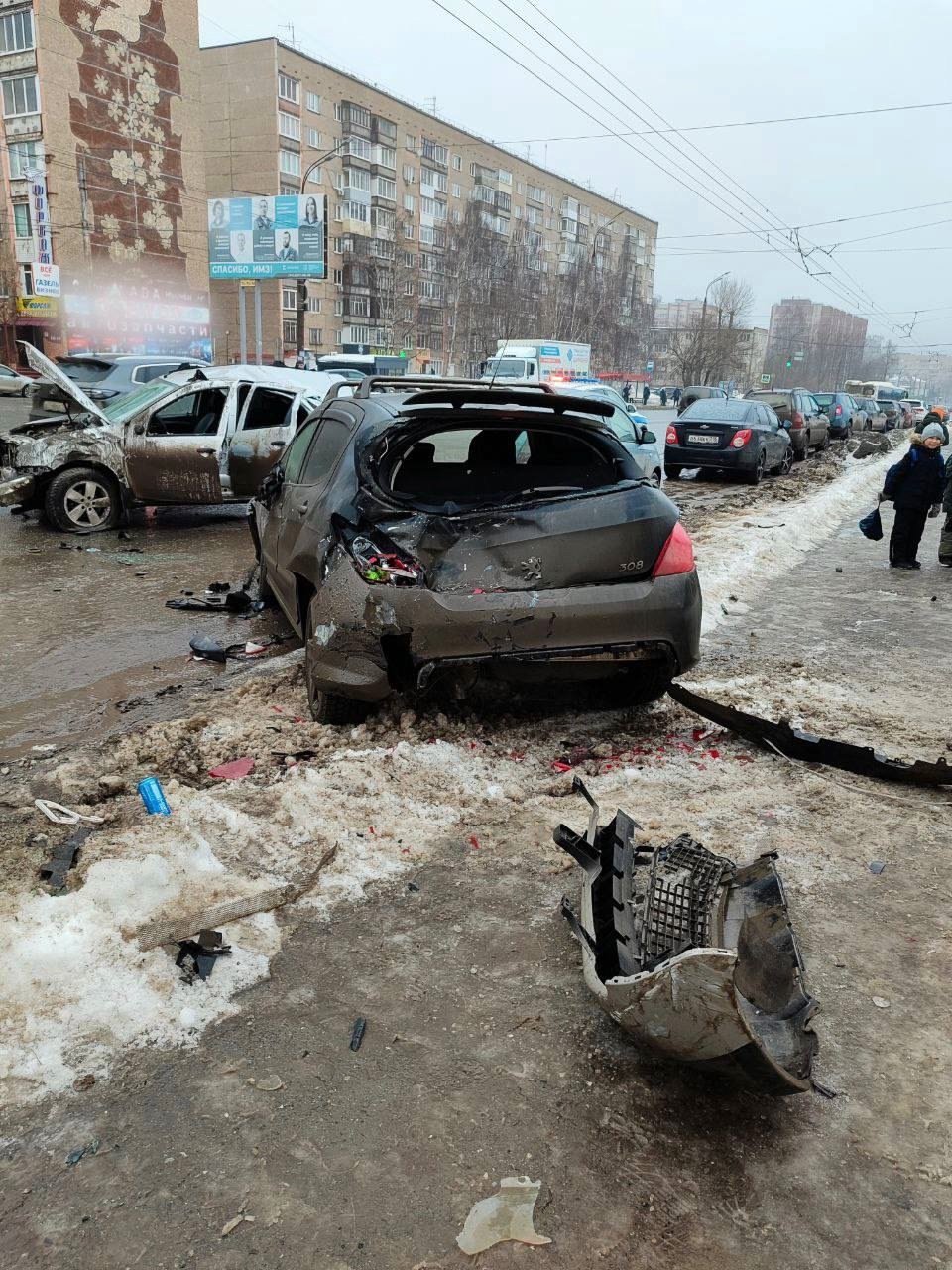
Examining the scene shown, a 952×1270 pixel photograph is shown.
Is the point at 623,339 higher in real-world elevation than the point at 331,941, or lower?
higher

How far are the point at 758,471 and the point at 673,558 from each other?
46.7 ft

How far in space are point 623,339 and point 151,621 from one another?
3643 inches

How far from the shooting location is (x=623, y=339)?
9231cm

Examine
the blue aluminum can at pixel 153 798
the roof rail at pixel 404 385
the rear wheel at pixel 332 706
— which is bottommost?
the blue aluminum can at pixel 153 798

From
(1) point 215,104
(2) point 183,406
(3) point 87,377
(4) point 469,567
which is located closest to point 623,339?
(1) point 215,104

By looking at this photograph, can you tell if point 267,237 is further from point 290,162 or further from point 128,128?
point 290,162

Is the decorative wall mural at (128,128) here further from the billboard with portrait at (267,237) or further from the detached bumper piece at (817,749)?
the detached bumper piece at (817,749)

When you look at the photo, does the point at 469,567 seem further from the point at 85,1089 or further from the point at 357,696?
the point at 85,1089

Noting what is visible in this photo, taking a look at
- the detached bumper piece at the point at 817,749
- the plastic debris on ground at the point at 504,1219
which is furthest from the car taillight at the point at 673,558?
the plastic debris on ground at the point at 504,1219

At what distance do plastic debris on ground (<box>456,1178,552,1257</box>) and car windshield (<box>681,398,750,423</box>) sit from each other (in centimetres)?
1743

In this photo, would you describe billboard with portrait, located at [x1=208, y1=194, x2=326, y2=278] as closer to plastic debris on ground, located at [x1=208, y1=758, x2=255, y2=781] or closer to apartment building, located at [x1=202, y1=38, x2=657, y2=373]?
apartment building, located at [x1=202, y1=38, x2=657, y2=373]

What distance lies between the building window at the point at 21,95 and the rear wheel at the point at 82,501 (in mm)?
46410

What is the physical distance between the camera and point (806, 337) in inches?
4653

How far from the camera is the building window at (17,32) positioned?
144 feet
